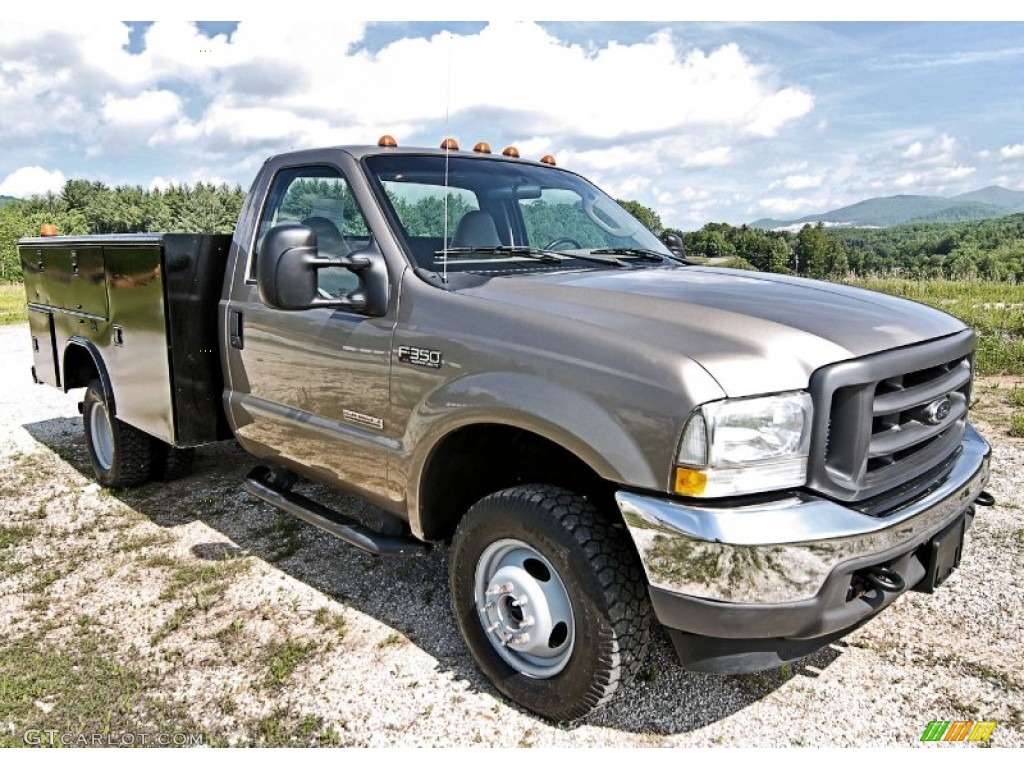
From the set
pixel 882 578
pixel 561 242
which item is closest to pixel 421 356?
pixel 561 242

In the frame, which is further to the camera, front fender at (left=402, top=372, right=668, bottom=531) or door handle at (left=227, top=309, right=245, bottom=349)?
door handle at (left=227, top=309, right=245, bottom=349)

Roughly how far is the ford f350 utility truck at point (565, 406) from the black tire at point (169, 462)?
43.2 inches

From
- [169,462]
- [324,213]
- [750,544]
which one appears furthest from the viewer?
[169,462]

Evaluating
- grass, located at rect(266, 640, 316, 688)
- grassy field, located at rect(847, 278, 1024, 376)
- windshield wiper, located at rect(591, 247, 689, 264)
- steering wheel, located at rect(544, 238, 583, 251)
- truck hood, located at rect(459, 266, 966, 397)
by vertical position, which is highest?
steering wheel, located at rect(544, 238, 583, 251)

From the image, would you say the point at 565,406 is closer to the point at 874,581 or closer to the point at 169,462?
the point at 874,581

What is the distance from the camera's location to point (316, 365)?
3438 millimetres

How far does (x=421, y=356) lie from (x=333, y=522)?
1.04 meters

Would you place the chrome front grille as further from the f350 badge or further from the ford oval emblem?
the f350 badge

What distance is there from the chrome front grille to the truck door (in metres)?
1.66

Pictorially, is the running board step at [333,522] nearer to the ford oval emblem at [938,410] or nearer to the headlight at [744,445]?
the headlight at [744,445]

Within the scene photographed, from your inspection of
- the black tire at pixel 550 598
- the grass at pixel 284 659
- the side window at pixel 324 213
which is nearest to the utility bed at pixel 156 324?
the side window at pixel 324 213

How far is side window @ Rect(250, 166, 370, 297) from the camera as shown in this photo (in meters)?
3.34

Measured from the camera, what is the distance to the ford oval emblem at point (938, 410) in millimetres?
2617

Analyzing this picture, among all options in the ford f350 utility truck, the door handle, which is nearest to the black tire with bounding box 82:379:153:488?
the ford f350 utility truck
